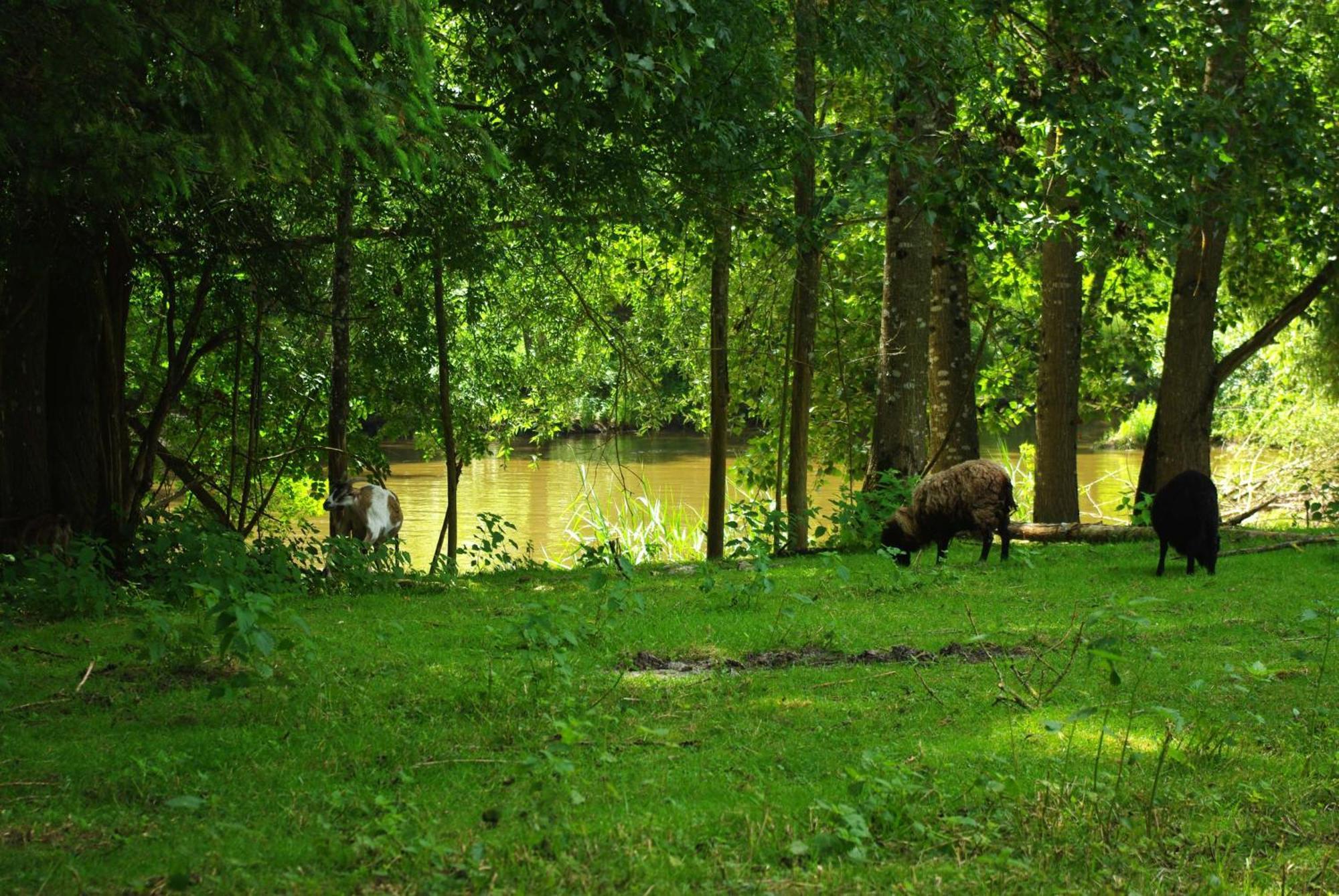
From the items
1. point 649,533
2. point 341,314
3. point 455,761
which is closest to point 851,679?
point 455,761

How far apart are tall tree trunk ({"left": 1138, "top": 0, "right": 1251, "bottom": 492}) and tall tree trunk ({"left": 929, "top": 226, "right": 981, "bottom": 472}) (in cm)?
201

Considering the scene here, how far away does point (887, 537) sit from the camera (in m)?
11.3

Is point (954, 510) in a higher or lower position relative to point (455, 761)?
higher

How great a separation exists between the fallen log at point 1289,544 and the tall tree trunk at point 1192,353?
2.05 m

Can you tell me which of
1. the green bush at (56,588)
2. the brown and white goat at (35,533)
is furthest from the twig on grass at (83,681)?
the brown and white goat at (35,533)

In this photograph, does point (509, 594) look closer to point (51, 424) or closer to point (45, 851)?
point (51, 424)

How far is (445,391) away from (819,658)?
636cm

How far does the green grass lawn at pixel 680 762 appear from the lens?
3861 millimetres

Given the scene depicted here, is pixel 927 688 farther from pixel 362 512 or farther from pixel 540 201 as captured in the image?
pixel 362 512

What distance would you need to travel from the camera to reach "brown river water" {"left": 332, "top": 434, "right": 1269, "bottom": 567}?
1859 centimetres

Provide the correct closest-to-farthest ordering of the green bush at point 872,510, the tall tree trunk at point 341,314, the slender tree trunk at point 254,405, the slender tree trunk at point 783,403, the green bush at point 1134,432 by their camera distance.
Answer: the tall tree trunk at point 341,314
the slender tree trunk at point 254,405
the green bush at point 872,510
the slender tree trunk at point 783,403
the green bush at point 1134,432

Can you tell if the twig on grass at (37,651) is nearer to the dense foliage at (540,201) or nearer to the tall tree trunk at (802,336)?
the dense foliage at (540,201)

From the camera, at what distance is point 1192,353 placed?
1328 cm

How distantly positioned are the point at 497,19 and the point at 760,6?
8.48 feet
